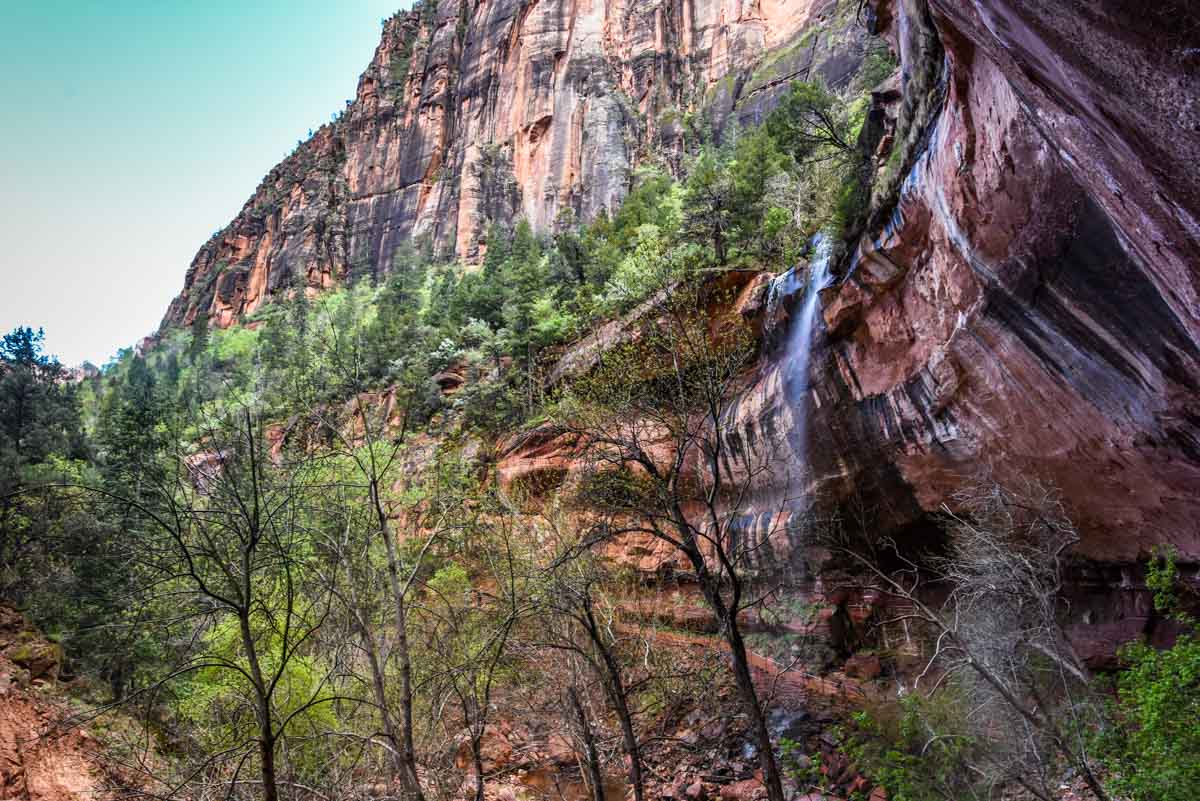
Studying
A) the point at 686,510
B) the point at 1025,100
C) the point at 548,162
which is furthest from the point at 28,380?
the point at 548,162

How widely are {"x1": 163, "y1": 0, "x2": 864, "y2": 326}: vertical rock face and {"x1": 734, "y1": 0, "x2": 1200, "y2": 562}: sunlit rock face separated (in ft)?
104

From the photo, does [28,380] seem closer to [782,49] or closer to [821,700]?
[821,700]

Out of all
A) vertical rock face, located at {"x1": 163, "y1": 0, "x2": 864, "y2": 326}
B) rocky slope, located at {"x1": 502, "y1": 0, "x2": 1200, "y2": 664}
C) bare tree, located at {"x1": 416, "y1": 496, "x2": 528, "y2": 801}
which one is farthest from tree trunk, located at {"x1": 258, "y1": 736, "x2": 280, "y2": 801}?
vertical rock face, located at {"x1": 163, "y1": 0, "x2": 864, "y2": 326}

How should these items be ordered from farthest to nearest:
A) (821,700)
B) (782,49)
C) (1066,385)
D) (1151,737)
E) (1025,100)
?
(782,49)
(821,700)
(1066,385)
(1151,737)
(1025,100)

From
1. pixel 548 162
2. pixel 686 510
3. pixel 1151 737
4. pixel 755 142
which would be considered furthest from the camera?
pixel 548 162

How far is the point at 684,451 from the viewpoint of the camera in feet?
24.0

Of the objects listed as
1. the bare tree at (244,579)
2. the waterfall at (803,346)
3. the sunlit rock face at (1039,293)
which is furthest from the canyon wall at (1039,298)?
the bare tree at (244,579)

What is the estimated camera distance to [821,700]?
15.0 meters

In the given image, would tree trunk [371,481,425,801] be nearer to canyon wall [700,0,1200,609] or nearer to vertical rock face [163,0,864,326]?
canyon wall [700,0,1200,609]

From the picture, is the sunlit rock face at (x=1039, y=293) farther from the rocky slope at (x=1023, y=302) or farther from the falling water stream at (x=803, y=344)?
the falling water stream at (x=803, y=344)

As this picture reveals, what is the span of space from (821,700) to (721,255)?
15.5 meters

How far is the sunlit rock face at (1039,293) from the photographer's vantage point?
3430mm

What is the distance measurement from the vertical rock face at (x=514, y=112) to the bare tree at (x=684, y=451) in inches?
1119

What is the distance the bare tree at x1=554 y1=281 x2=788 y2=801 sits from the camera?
678 cm
